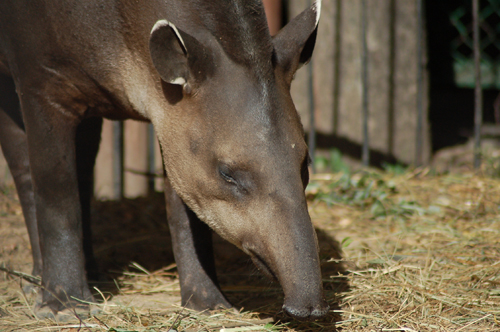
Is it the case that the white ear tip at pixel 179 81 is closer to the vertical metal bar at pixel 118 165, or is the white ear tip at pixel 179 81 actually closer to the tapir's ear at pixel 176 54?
the tapir's ear at pixel 176 54

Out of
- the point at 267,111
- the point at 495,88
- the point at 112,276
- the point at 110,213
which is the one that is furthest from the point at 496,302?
the point at 495,88

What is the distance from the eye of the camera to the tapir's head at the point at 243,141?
2295 millimetres

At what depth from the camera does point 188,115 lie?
102 inches

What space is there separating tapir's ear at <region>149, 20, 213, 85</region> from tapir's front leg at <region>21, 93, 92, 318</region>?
2.28ft

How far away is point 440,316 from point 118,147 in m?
3.52

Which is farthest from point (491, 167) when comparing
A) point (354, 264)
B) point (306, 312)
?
point (306, 312)

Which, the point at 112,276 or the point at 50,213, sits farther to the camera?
the point at 112,276

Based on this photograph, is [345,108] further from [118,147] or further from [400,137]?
[118,147]

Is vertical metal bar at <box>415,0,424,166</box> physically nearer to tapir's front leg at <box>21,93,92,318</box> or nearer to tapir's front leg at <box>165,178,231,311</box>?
tapir's front leg at <box>165,178,231,311</box>

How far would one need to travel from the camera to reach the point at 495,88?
6.82 m

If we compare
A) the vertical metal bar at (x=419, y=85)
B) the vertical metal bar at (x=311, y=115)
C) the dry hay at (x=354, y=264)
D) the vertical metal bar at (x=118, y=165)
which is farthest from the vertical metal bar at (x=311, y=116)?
the vertical metal bar at (x=118, y=165)

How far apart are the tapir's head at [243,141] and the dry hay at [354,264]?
0.44m

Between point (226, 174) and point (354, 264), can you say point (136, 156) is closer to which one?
point (354, 264)

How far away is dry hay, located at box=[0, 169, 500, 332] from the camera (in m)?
2.67
